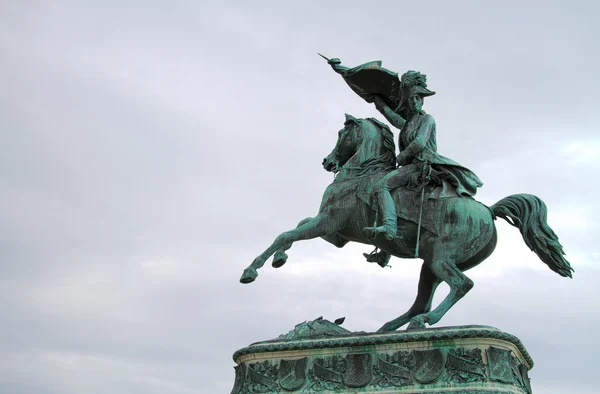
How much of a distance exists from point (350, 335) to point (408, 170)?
2.59 meters

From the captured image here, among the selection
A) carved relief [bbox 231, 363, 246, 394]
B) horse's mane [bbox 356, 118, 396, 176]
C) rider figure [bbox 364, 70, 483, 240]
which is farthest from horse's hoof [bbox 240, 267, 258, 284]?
horse's mane [bbox 356, 118, 396, 176]

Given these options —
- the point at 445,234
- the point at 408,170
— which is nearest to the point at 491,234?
the point at 445,234

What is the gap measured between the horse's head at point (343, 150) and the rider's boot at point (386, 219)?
1368 mm

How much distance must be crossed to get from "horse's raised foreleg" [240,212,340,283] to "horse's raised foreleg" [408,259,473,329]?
5.57ft

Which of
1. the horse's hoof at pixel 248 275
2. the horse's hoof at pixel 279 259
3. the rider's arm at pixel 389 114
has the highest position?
the rider's arm at pixel 389 114

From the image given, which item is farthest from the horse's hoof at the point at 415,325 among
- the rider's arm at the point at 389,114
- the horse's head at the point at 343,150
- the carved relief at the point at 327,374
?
the rider's arm at the point at 389,114

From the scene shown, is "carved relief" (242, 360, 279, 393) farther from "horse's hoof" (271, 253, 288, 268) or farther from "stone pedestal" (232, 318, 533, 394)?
"horse's hoof" (271, 253, 288, 268)

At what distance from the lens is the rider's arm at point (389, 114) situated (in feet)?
43.2

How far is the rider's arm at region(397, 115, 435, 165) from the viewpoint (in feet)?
40.1

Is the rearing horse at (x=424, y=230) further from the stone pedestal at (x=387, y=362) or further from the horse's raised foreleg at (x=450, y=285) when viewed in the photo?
the stone pedestal at (x=387, y=362)

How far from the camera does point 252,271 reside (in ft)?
39.2

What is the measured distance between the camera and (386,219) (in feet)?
38.4

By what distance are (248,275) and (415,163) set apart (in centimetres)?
290

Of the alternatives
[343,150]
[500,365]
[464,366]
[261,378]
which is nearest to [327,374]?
[261,378]
